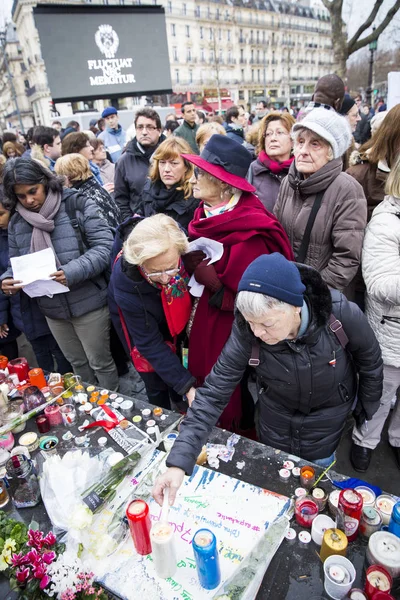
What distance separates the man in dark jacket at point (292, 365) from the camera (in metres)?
1.33

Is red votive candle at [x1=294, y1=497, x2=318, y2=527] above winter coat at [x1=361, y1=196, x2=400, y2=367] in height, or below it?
below

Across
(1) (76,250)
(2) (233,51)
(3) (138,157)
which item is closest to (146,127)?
(3) (138,157)

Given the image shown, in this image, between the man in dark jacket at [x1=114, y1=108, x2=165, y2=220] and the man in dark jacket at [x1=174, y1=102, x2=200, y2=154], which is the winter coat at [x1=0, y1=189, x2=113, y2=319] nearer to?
the man in dark jacket at [x1=114, y1=108, x2=165, y2=220]

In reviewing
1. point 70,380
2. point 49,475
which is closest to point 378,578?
point 49,475

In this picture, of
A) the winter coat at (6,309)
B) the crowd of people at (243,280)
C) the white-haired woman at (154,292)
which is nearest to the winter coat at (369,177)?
the crowd of people at (243,280)

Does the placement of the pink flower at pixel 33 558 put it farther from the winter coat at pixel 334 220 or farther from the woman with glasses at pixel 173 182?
the woman with glasses at pixel 173 182

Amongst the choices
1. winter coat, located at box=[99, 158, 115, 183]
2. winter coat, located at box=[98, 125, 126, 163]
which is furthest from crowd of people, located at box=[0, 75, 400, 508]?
winter coat, located at box=[98, 125, 126, 163]

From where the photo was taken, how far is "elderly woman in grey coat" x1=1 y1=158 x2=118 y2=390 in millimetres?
2455

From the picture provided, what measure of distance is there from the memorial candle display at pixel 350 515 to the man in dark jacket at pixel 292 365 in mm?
458

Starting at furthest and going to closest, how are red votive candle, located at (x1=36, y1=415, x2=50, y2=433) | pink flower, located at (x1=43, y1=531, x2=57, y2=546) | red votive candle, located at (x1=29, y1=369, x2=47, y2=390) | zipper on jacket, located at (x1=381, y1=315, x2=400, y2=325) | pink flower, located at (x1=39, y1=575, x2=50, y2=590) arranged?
red votive candle, located at (x1=29, y1=369, x2=47, y2=390), zipper on jacket, located at (x1=381, y1=315, x2=400, y2=325), red votive candle, located at (x1=36, y1=415, x2=50, y2=433), pink flower, located at (x1=43, y1=531, x2=57, y2=546), pink flower, located at (x1=39, y1=575, x2=50, y2=590)

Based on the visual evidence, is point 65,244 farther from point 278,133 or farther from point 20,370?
point 278,133

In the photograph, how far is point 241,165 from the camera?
6.41 ft

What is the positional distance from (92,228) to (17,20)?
47526 mm

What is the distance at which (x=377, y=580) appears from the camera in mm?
1059
